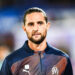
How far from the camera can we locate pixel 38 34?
1.76 meters

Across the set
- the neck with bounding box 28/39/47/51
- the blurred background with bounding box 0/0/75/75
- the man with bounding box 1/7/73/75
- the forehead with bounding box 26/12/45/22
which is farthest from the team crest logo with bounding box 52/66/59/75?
the blurred background with bounding box 0/0/75/75

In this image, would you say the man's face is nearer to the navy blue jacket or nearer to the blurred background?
Answer: the navy blue jacket

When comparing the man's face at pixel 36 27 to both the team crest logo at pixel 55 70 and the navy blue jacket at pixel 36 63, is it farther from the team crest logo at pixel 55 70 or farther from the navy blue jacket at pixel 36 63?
the team crest logo at pixel 55 70

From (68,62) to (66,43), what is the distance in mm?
1717

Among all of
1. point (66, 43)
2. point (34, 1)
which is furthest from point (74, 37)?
point (34, 1)

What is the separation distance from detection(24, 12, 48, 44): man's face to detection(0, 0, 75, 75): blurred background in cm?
166

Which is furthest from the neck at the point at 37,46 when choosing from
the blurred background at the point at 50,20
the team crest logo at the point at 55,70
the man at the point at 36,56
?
the blurred background at the point at 50,20

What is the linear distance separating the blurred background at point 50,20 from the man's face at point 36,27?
166cm

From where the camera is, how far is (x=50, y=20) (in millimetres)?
3699

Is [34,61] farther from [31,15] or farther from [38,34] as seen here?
[31,15]

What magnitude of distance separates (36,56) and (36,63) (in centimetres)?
4

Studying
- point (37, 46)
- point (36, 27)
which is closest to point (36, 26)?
point (36, 27)

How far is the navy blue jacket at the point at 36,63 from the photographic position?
1.77m

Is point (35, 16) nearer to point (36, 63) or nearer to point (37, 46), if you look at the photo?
point (37, 46)
